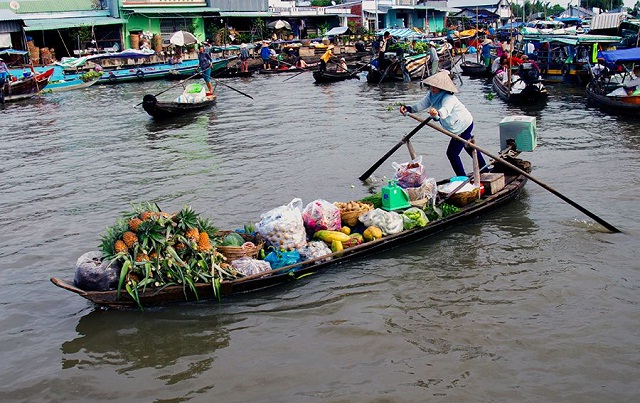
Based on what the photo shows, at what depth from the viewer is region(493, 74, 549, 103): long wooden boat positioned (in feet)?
54.2

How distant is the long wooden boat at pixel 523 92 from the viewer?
54.2ft

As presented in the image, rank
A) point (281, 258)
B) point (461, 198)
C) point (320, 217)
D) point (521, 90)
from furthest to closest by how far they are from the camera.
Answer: point (521, 90) < point (461, 198) < point (320, 217) < point (281, 258)

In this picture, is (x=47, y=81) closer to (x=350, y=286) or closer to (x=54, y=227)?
(x=54, y=227)

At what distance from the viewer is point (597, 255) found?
658cm

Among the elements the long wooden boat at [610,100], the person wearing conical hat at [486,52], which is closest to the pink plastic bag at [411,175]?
the long wooden boat at [610,100]

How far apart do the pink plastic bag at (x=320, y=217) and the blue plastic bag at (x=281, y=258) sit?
0.49 metres

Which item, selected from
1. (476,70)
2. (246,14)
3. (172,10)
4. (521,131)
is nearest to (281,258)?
(521,131)

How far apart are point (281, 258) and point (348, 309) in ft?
2.64

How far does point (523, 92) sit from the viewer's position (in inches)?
655

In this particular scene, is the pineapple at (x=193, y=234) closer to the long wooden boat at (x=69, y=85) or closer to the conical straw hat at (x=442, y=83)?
the conical straw hat at (x=442, y=83)

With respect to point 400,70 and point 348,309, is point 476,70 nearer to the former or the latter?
point 400,70

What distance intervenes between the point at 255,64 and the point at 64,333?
26.2 meters

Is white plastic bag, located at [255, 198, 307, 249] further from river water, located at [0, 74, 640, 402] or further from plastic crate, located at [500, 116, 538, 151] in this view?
plastic crate, located at [500, 116, 538, 151]

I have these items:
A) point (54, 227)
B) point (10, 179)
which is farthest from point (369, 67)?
point (54, 227)
